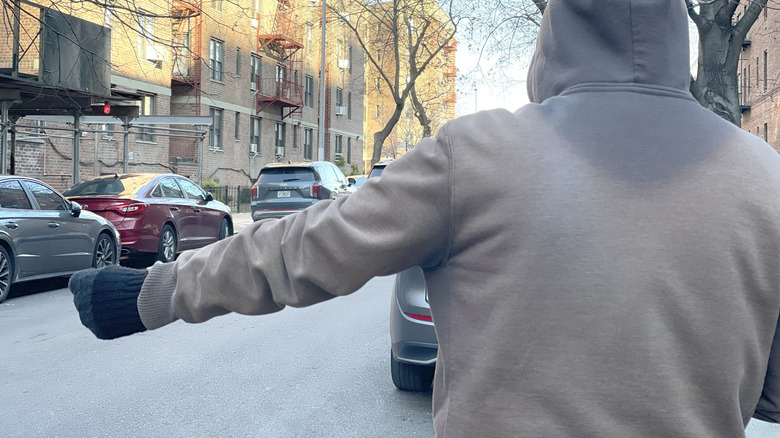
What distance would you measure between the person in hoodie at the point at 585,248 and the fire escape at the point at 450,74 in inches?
1098

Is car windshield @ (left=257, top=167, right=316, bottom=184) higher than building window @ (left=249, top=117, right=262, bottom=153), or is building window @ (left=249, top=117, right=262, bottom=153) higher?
building window @ (left=249, top=117, right=262, bottom=153)

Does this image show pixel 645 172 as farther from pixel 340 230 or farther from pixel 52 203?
pixel 52 203

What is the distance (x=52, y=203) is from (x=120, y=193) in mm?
2264

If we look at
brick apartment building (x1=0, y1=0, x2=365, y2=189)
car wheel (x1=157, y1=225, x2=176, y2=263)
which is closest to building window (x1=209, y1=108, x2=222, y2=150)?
brick apartment building (x1=0, y1=0, x2=365, y2=189)

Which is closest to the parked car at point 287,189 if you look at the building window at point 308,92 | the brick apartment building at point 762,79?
the brick apartment building at point 762,79

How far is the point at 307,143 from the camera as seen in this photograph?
1683 inches

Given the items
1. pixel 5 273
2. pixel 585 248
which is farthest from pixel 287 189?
pixel 585 248

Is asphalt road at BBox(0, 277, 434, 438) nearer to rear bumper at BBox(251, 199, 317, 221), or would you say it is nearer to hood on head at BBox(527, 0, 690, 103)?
hood on head at BBox(527, 0, 690, 103)

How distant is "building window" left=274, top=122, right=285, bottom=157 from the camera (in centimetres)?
3850

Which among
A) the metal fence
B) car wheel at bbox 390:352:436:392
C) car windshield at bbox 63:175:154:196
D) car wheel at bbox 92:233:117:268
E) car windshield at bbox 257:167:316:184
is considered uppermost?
car windshield at bbox 257:167:316:184

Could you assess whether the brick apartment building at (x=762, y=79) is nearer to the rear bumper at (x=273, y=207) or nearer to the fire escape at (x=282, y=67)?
the rear bumper at (x=273, y=207)

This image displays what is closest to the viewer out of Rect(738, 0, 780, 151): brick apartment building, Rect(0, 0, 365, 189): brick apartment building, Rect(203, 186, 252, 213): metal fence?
Rect(0, 0, 365, 189): brick apartment building

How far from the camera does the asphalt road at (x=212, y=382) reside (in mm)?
4750

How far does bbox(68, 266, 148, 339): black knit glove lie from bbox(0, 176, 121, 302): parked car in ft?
28.0
